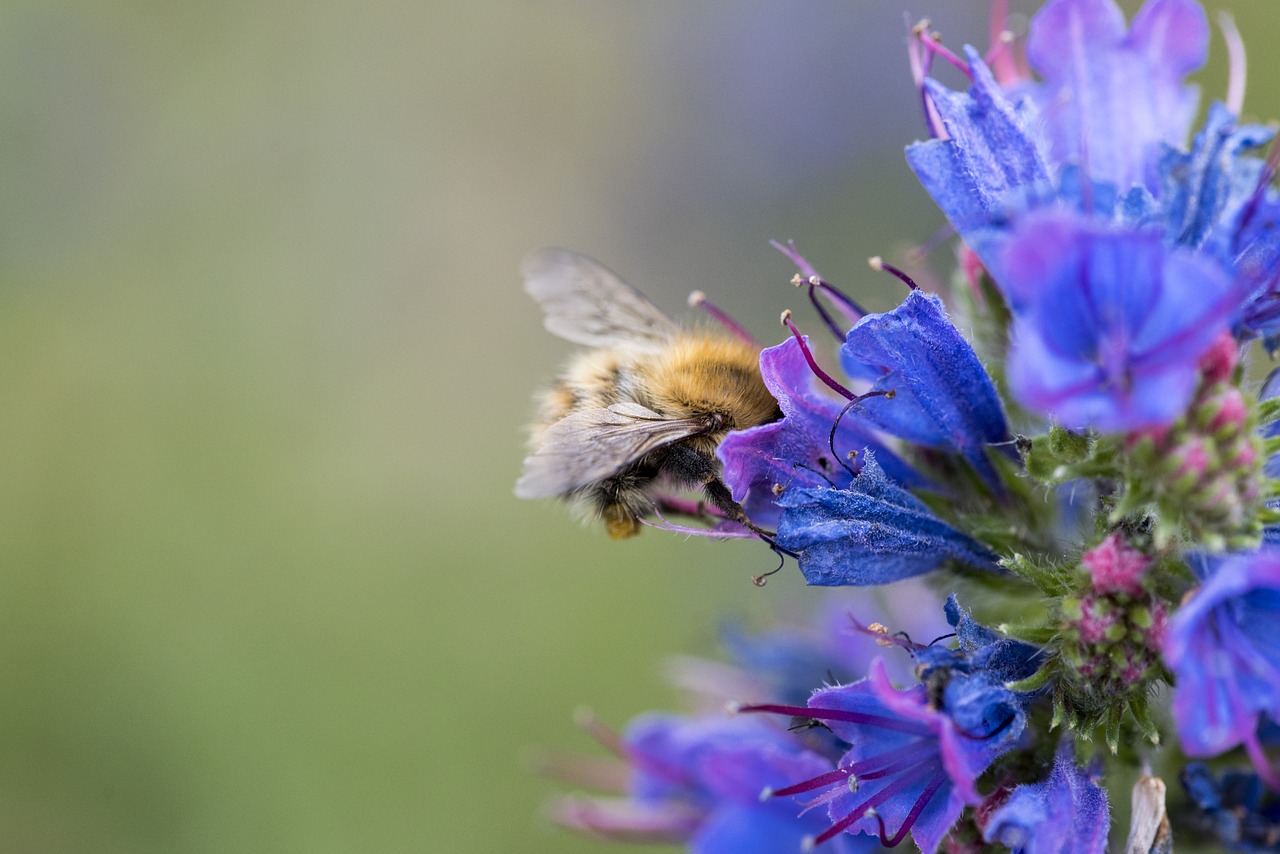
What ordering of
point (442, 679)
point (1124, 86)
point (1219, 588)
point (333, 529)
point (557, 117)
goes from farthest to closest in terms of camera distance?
1. point (557, 117)
2. point (333, 529)
3. point (442, 679)
4. point (1124, 86)
5. point (1219, 588)

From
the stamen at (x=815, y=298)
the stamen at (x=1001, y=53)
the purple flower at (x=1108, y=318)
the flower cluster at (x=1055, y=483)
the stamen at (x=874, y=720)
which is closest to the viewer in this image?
the purple flower at (x=1108, y=318)

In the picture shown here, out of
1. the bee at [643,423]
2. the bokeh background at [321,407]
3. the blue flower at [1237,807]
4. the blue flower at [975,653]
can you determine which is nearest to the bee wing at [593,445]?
the bee at [643,423]

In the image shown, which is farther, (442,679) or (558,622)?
(558,622)

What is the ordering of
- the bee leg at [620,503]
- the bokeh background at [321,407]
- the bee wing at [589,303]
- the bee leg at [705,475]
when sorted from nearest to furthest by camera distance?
the bee leg at [705,475], the bee leg at [620,503], the bee wing at [589,303], the bokeh background at [321,407]

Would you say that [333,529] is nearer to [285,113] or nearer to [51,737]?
[51,737]

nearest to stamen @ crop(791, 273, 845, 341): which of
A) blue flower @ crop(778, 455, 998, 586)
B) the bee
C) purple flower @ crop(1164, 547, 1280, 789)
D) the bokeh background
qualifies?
the bee

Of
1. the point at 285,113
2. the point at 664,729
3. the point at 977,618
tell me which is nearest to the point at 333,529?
the point at 285,113

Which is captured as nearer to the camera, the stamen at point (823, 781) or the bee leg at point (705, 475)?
the stamen at point (823, 781)

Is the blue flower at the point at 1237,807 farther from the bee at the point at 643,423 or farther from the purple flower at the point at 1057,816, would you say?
the bee at the point at 643,423
